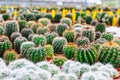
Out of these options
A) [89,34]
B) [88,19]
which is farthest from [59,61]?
[88,19]

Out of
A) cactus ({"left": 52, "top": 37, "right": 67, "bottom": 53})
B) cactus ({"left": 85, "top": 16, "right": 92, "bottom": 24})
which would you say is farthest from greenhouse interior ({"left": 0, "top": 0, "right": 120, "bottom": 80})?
cactus ({"left": 85, "top": 16, "right": 92, "bottom": 24})

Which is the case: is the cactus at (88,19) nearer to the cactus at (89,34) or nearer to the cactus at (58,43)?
the cactus at (89,34)

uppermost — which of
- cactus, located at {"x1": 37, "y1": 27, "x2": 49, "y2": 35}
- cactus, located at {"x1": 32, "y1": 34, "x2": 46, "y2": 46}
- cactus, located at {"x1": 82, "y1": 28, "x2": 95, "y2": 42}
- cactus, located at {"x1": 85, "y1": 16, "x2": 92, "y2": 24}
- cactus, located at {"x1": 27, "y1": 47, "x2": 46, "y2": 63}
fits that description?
cactus, located at {"x1": 27, "y1": 47, "x2": 46, "y2": 63}

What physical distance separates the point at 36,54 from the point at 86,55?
2.53 feet

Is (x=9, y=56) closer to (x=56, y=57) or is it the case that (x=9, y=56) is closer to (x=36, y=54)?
(x=36, y=54)

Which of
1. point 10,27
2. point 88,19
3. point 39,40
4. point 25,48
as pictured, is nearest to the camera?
point 25,48

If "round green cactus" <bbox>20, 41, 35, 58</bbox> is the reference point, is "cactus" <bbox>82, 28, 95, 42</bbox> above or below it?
below

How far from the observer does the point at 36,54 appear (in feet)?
18.3

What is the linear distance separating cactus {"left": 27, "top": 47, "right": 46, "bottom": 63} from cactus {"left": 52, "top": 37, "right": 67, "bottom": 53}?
907 mm

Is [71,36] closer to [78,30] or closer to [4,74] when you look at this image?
[78,30]

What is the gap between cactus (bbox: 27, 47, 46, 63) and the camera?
5590 millimetres

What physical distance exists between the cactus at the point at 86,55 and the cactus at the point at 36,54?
0.56 metres

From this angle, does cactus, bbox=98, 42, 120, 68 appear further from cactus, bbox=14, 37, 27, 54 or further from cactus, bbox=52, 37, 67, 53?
cactus, bbox=14, 37, 27, 54

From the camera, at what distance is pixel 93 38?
7234mm
